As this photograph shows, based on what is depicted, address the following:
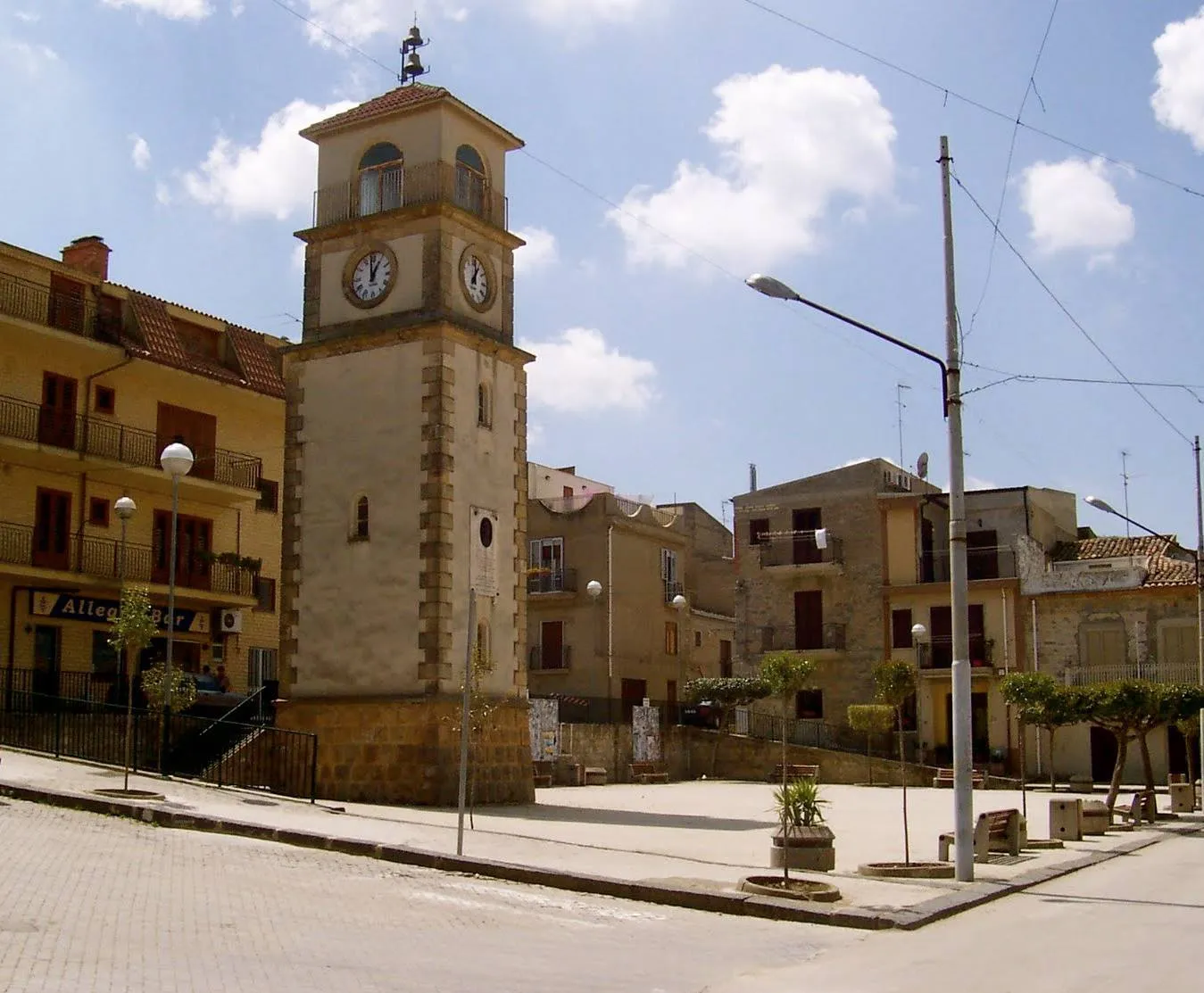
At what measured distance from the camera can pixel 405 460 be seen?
82.4 feet

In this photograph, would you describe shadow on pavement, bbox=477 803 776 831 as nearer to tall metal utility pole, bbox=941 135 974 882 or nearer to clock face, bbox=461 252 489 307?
tall metal utility pole, bbox=941 135 974 882

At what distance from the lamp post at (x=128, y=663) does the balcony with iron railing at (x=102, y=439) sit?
128 cm

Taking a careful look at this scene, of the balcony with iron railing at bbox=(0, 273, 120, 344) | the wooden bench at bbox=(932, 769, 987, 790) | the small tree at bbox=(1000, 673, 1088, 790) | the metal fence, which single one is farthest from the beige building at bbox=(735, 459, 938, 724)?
the metal fence

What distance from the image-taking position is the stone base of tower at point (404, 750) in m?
23.8

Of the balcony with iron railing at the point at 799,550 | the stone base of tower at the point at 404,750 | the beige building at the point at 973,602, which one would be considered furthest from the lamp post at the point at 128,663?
the beige building at the point at 973,602

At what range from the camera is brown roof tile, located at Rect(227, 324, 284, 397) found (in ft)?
128

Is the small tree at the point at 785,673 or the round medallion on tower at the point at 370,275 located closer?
the round medallion on tower at the point at 370,275

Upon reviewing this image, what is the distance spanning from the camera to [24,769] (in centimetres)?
2080

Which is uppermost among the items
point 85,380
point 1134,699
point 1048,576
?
point 85,380

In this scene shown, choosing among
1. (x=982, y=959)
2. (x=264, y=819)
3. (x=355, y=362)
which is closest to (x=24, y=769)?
(x=264, y=819)

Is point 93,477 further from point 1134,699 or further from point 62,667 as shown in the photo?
point 1134,699

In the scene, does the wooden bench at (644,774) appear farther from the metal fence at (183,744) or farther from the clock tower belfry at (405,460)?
the metal fence at (183,744)

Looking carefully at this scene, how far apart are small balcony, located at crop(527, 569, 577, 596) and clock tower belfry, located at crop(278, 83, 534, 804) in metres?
25.8

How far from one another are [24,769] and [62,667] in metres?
12.9
